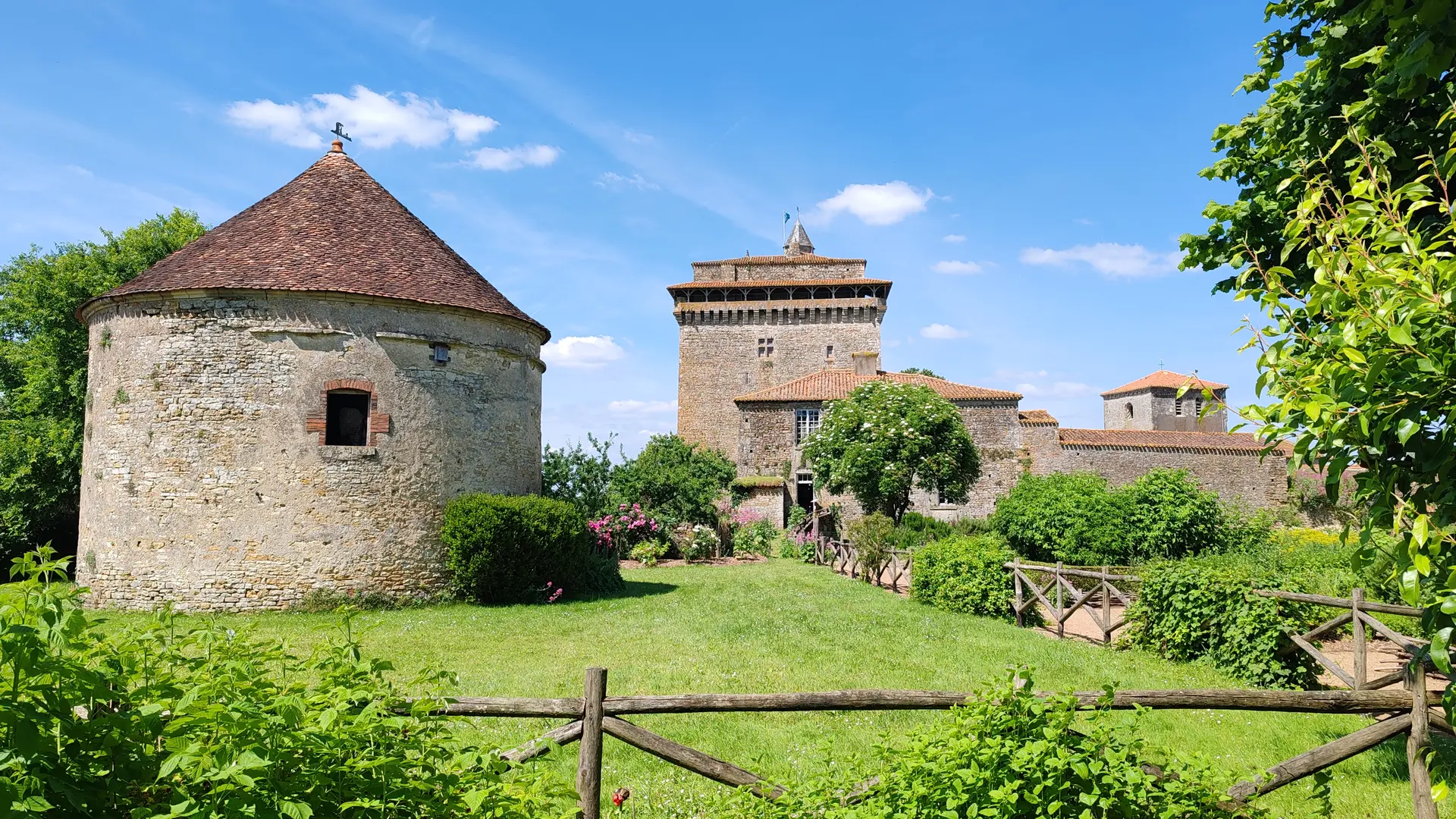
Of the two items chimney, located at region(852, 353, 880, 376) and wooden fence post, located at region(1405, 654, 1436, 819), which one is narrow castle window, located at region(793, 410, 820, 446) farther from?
wooden fence post, located at region(1405, 654, 1436, 819)

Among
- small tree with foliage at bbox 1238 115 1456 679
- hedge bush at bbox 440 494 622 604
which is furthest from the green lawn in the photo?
small tree with foliage at bbox 1238 115 1456 679

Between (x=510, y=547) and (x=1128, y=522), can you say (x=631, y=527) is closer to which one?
(x=510, y=547)

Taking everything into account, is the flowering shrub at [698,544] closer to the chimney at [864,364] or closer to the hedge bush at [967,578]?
the hedge bush at [967,578]

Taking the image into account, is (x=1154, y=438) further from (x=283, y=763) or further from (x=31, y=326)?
(x=31, y=326)

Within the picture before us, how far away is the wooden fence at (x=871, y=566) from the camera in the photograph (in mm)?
16812

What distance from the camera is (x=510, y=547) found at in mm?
13906

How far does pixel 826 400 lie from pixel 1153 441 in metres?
15.7

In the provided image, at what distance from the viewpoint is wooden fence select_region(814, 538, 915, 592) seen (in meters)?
16.8

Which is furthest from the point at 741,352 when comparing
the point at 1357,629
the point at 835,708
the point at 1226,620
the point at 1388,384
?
the point at 1388,384

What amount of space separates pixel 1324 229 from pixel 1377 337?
1.91 feet

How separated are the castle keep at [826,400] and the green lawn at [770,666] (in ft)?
51.2

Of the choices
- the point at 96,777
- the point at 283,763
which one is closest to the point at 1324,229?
the point at 283,763

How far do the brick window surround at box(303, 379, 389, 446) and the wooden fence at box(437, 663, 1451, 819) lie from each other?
994 cm

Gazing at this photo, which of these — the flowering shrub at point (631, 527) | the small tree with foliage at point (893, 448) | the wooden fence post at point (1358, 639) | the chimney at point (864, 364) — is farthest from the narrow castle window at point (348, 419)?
the chimney at point (864, 364)
